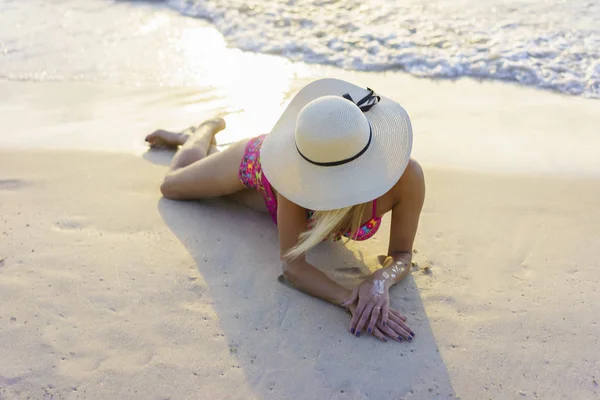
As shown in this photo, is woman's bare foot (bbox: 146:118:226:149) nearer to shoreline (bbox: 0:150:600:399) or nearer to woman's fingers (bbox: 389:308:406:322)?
shoreline (bbox: 0:150:600:399)

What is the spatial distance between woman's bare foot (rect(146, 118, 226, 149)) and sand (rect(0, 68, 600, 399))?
16 cm

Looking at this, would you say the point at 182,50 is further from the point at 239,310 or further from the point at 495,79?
the point at 239,310

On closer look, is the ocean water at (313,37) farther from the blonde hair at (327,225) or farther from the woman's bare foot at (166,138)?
the blonde hair at (327,225)

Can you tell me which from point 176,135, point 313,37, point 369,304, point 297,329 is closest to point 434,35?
point 313,37

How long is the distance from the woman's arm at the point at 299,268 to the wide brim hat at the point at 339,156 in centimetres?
17

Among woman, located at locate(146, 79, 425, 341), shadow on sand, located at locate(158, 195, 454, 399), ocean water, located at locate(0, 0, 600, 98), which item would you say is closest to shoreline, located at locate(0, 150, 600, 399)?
shadow on sand, located at locate(158, 195, 454, 399)

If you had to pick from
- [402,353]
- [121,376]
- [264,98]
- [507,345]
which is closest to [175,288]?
[121,376]

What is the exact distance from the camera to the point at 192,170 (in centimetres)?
312

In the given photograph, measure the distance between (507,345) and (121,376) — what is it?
142 centimetres

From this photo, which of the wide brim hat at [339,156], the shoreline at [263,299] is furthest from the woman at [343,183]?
the shoreline at [263,299]

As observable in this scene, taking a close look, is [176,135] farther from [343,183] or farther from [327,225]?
[343,183]

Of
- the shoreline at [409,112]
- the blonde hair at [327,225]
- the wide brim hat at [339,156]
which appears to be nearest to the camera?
the wide brim hat at [339,156]

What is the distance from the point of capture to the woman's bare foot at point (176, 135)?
368 cm

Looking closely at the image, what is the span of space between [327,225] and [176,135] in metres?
1.75
